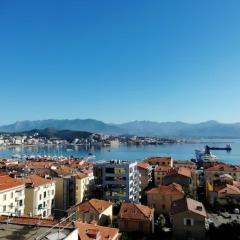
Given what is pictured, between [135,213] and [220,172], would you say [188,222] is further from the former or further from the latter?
[220,172]

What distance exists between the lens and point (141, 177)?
70625 millimetres

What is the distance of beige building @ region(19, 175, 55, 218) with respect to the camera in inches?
1649

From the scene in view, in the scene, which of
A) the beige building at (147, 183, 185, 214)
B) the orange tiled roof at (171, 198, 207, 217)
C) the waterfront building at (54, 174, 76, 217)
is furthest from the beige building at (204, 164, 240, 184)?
the orange tiled roof at (171, 198, 207, 217)

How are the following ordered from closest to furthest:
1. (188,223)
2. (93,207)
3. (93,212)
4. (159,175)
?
(188,223) < (93,212) < (93,207) < (159,175)

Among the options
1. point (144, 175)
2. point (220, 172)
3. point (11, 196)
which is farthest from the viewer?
point (220, 172)

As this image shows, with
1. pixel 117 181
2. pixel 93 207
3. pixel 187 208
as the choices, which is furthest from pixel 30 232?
pixel 117 181

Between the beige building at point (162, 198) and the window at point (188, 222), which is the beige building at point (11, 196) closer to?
the window at point (188, 222)

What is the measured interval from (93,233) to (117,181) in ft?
105

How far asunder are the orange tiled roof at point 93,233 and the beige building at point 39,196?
14798 millimetres

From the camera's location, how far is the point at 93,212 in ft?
127

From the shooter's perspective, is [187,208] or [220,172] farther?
[220,172]

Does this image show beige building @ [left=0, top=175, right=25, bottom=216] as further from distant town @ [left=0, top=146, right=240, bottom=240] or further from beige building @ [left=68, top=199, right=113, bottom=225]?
→ beige building @ [left=68, top=199, right=113, bottom=225]

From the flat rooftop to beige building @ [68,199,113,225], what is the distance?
2451 centimetres

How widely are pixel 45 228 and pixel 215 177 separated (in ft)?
220
